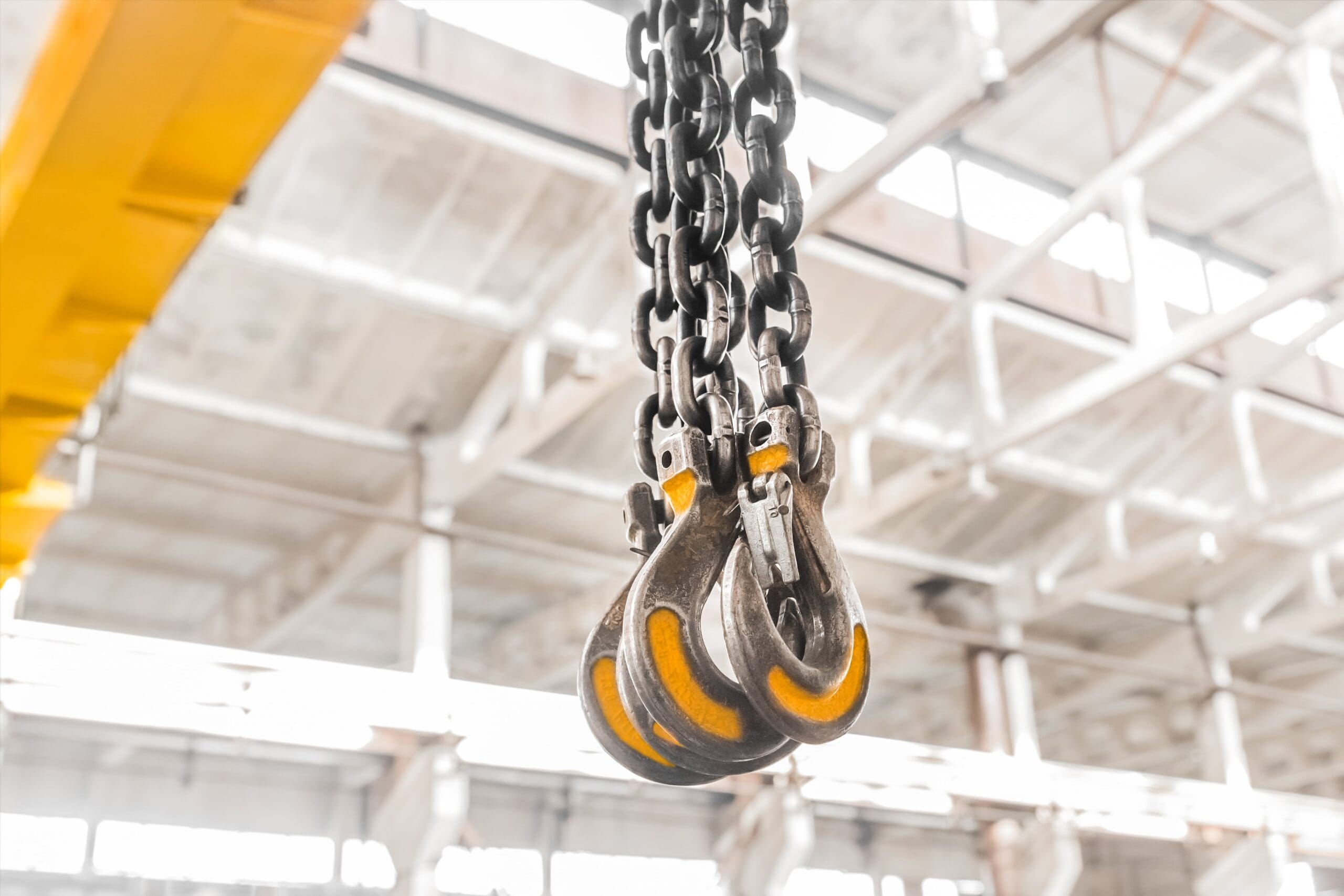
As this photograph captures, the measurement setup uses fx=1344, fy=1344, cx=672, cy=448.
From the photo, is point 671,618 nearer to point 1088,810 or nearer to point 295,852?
point 1088,810

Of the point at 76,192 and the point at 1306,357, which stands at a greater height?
the point at 1306,357

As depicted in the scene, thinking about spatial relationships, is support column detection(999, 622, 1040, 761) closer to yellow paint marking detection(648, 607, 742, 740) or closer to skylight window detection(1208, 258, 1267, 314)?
skylight window detection(1208, 258, 1267, 314)

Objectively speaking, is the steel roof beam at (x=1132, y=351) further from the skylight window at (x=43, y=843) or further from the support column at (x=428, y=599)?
the skylight window at (x=43, y=843)

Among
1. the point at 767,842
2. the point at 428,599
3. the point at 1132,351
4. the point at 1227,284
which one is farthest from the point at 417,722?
the point at 1227,284

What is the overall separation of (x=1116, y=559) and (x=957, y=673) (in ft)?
15.4

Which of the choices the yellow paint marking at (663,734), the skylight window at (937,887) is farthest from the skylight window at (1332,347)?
the yellow paint marking at (663,734)

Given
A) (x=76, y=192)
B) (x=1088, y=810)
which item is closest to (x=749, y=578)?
(x=76, y=192)

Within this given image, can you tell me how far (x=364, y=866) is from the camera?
1438 centimetres

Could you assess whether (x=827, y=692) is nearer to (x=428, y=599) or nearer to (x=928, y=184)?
(x=428, y=599)

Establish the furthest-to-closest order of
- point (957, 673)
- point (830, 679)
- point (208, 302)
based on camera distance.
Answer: point (957, 673) → point (208, 302) → point (830, 679)

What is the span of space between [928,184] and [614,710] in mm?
10393

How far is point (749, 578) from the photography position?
6.77 ft

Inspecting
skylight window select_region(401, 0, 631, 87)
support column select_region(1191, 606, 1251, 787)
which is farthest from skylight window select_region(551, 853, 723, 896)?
skylight window select_region(401, 0, 631, 87)

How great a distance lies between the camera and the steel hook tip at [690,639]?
79.5 inches
